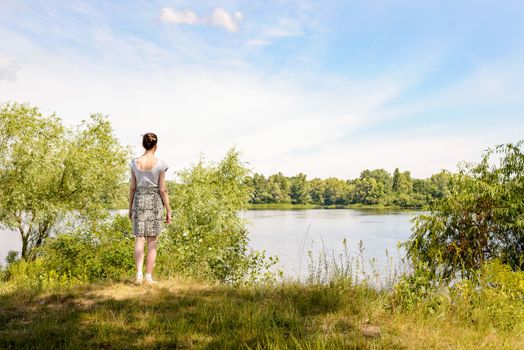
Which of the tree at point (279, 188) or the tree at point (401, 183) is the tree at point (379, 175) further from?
the tree at point (279, 188)

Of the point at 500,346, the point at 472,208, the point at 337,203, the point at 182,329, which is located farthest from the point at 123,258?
the point at 337,203

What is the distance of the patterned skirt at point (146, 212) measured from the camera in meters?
5.56

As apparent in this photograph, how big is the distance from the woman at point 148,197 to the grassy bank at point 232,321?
1.81 ft

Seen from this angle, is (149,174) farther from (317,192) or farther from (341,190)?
(341,190)

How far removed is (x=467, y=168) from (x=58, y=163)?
17.9m

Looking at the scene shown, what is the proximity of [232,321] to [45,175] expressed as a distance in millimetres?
18695

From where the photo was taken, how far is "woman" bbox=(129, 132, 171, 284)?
18.2ft

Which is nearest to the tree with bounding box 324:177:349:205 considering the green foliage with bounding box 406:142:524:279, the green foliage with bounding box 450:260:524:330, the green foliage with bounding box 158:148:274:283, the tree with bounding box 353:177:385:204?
the tree with bounding box 353:177:385:204

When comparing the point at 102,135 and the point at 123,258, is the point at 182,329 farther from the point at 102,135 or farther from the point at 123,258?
the point at 102,135

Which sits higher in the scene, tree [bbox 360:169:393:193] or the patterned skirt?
tree [bbox 360:169:393:193]

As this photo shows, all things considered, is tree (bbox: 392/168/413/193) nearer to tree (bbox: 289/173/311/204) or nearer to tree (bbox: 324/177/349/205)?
tree (bbox: 324/177/349/205)

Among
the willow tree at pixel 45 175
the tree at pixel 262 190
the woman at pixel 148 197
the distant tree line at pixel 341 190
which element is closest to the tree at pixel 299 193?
the distant tree line at pixel 341 190

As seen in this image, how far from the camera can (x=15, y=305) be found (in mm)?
4773

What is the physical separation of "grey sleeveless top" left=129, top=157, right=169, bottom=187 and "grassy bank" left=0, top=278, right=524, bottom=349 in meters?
1.38
